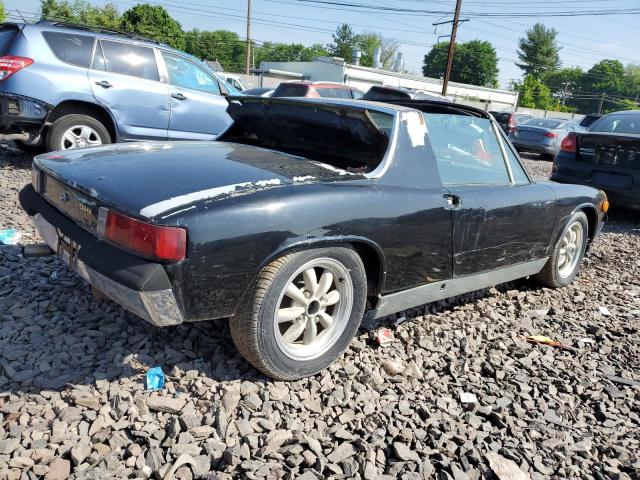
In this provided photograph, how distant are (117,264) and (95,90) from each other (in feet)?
16.7

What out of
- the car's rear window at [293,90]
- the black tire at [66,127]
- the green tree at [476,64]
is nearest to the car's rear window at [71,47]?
the black tire at [66,127]

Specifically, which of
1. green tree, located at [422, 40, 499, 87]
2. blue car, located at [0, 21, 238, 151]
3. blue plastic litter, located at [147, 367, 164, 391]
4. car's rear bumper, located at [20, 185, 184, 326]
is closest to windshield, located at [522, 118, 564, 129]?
blue car, located at [0, 21, 238, 151]

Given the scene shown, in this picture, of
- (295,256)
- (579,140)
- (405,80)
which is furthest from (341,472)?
(405,80)

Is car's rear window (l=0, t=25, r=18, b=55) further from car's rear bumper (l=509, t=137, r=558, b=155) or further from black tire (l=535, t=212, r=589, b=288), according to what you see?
car's rear bumper (l=509, t=137, r=558, b=155)

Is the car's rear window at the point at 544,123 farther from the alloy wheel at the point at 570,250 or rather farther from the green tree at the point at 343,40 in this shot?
the green tree at the point at 343,40

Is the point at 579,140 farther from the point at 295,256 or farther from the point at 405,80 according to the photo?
the point at 405,80

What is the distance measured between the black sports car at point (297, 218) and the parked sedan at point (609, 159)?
12.1ft

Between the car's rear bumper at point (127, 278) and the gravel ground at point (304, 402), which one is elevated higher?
the car's rear bumper at point (127, 278)

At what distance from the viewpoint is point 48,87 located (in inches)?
245

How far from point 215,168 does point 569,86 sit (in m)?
127

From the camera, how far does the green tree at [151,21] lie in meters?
53.8

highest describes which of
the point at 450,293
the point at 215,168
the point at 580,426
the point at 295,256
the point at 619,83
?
the point at 619,83

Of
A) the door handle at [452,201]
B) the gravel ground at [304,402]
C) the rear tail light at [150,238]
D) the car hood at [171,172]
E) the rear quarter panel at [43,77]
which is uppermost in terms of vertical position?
the rear quarter panel at [43,77]

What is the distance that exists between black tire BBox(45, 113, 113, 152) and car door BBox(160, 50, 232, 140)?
96 centimetres
